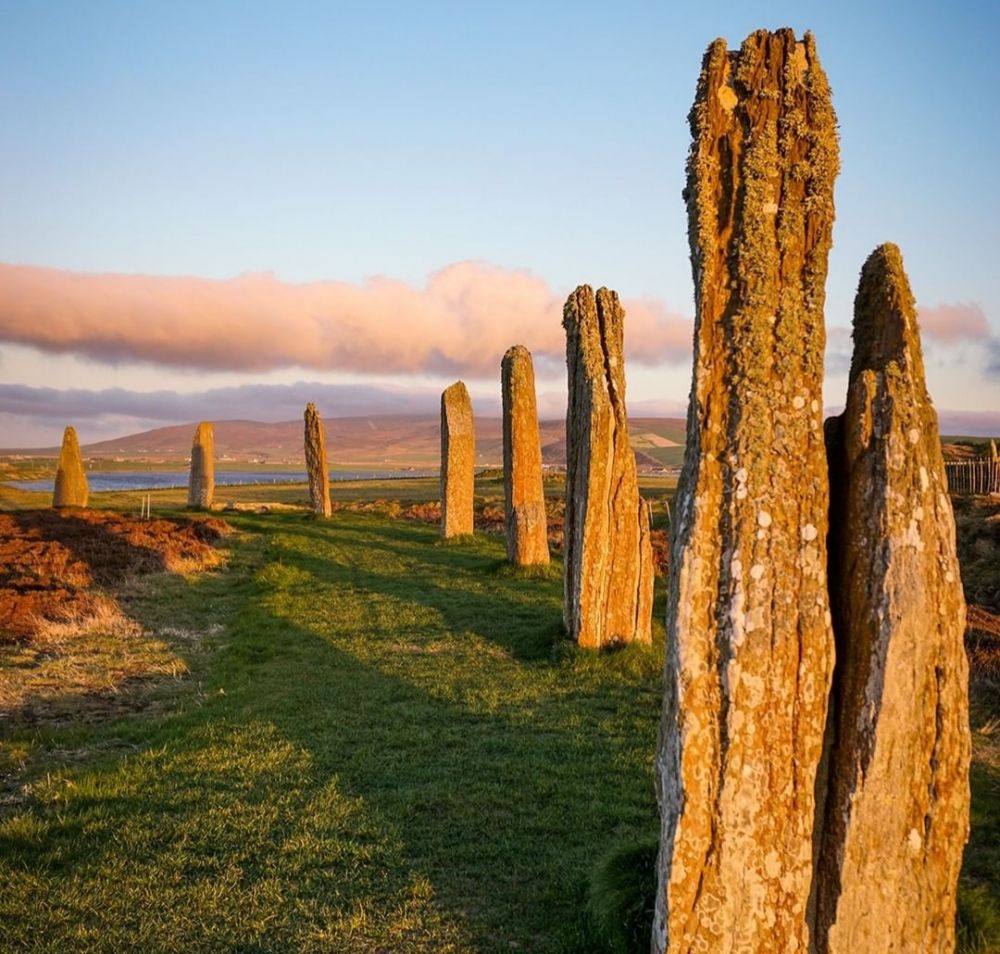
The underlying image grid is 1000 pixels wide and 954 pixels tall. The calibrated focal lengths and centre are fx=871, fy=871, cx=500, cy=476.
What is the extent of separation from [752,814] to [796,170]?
155 inches

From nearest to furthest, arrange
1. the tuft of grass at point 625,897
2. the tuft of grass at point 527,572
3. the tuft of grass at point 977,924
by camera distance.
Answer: the tuft of grass at point 977,924, the tuft of grass at point 625,897, the tuft of grass at point 527,572

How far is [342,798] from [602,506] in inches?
250

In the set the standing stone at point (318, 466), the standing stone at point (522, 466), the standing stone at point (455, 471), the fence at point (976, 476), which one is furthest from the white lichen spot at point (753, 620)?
the standing stone at point (318, 466)

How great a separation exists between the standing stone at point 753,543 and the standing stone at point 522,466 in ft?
51.3

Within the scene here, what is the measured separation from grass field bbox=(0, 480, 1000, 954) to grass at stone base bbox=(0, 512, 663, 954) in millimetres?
25

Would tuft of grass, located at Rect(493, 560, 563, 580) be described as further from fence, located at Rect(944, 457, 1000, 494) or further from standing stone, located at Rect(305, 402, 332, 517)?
standing stone, located at Rect(305, 402, 332, 517)

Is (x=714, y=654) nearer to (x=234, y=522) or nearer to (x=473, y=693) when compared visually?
(x=473, y=693)

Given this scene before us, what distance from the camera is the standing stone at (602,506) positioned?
1315cm

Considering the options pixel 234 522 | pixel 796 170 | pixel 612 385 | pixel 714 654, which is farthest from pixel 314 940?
pixel 234 522

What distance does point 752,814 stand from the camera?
488 centimetres

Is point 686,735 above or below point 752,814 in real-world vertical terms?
above

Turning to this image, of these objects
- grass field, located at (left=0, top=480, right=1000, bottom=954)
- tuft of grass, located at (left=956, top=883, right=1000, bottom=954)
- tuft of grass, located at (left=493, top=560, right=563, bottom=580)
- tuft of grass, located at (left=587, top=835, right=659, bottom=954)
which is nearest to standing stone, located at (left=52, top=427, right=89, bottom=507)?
tuft of grass, located at (left=493, top=560, right=563, bottom=580)

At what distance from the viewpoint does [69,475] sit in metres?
36.6

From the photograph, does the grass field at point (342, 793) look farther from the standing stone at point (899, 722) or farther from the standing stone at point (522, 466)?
the standing stone at point (522, 466)
